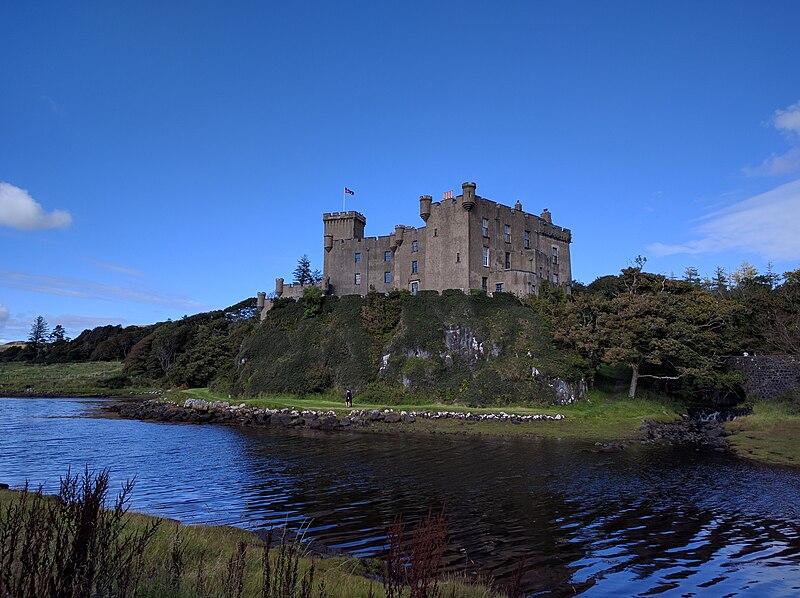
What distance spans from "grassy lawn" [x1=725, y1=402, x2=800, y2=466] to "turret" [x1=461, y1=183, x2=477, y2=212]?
102 ft

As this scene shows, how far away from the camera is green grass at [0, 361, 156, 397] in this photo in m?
83.3

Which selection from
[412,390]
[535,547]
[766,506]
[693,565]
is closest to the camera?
[693,565]

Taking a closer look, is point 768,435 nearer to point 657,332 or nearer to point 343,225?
point 657,332

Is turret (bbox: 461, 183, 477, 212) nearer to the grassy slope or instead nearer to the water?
the water

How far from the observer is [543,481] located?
2147 cm

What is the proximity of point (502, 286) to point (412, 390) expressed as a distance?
16.3 metres

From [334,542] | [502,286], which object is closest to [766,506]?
[334,542]

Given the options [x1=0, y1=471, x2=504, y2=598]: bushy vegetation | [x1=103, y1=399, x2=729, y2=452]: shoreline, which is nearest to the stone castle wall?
[x1=103, y1=399, x2=729, y2=452]: shoreline

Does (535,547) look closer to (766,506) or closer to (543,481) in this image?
(543,481)

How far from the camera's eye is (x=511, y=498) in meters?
18.8

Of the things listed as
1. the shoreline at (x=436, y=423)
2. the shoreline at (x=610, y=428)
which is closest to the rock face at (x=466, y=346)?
the shoreline at (x=610, y=428)

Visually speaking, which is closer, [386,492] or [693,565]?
[693,565]

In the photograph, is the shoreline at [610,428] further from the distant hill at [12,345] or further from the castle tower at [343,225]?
the distant hill at [12,345]

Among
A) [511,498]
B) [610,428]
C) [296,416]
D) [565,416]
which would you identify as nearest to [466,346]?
[565,416]
